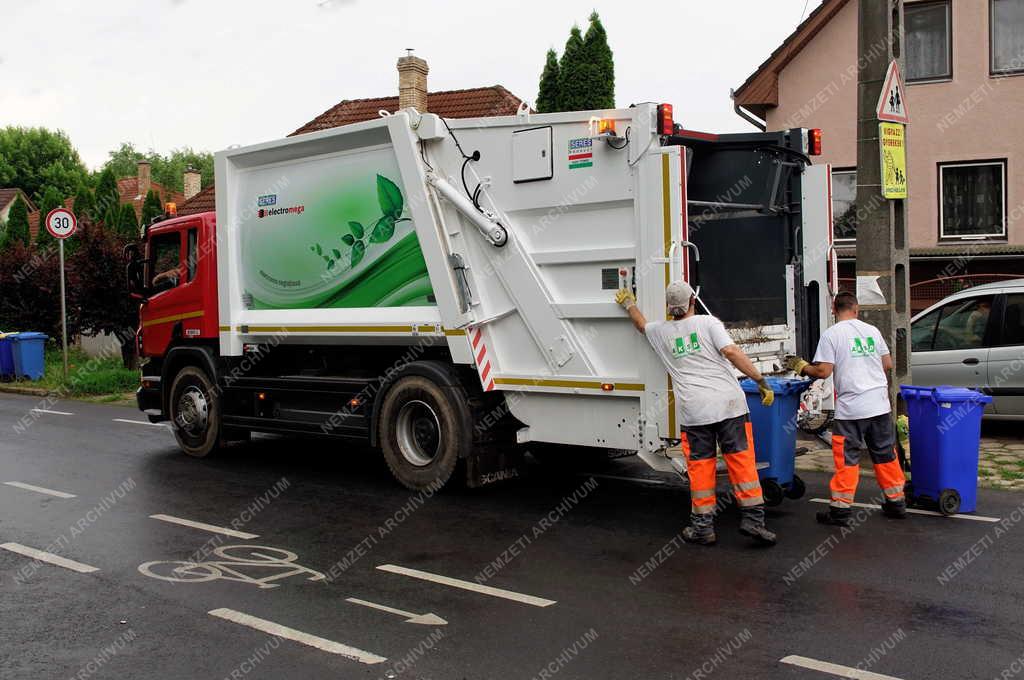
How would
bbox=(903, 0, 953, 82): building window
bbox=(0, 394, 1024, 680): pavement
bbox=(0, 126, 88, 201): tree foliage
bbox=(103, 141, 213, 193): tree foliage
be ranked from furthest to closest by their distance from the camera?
1. bbox=(103, 141, 213, 193): tree foliage
2. bbox=(0, 126, 88, 201): tree foliage
3. bbox=(903, 0, 953, 82): building window
4. bbox=(0, 394, 1024, 680): pavement

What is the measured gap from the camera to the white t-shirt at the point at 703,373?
20.9 ft

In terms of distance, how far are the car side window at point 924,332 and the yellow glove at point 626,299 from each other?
4.97 metres

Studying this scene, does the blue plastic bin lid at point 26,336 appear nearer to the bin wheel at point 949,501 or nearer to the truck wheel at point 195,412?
the truck wheel at point 195,412

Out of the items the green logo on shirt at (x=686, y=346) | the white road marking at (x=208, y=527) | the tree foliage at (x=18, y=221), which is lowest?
the white road marking at (x=208, y=527)

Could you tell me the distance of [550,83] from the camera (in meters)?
20.5

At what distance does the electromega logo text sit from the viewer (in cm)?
921

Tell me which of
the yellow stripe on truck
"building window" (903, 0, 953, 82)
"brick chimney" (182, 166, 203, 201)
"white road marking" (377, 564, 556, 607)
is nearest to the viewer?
"white road marking" (377, 564, 556, 607)

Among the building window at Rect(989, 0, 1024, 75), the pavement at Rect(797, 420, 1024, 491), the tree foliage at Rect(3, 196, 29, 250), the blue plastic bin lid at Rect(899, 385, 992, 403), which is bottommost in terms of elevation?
the pavement at Rect(797, 420, 1024, 491)

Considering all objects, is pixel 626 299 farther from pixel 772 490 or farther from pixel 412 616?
pixel 412 616

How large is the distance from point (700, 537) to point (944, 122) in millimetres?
13148

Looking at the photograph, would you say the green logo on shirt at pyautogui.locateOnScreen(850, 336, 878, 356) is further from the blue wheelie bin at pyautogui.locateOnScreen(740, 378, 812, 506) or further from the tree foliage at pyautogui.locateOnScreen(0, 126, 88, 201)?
the tree foliage at pyautogui.locateOnScreen(0, 126, 88, 201)

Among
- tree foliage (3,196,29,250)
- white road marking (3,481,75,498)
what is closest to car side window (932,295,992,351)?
white road marking (3,481,75,498)

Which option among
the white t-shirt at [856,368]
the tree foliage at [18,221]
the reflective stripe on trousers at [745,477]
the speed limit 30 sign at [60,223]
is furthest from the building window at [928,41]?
the tree foliage at [18,221]

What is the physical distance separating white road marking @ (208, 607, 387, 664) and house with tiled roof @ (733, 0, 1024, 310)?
1369 cm
